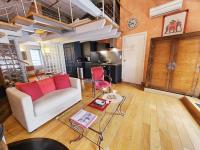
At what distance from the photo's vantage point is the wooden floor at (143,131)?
1457mm

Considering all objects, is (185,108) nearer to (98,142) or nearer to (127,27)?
(98,142)

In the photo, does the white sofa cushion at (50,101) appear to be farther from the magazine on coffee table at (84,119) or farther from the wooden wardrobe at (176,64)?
the wooden wardrobe at (176,64)

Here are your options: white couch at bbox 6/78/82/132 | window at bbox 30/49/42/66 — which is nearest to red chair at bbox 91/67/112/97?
white couch at bbox 6/78/82/132

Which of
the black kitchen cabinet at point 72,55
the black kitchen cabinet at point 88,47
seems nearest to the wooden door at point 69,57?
the black kitchen cabinet at point 72,55

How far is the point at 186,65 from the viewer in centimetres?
255

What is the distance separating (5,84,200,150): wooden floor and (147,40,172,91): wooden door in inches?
34.0

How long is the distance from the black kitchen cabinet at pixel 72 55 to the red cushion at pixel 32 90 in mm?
3515

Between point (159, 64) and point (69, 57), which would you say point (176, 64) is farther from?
point (69, 57)

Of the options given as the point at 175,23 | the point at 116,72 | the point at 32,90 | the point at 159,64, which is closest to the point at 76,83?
the point at 32,90

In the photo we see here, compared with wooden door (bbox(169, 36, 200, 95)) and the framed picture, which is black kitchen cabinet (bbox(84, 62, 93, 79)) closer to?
the framed picture

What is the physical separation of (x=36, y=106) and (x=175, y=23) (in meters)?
4.28

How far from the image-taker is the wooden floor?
1457 millimetres

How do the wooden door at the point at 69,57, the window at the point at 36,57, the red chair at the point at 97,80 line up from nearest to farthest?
the red chair at the point at 97,80
the wooden door at the point at 69,57
the window at the point at 36,57

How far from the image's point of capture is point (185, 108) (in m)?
2.34
